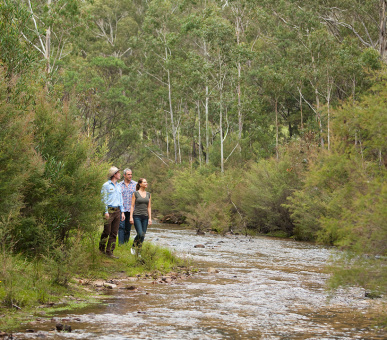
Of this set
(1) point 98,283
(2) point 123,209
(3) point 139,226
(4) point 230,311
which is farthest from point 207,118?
(4) point 230,311

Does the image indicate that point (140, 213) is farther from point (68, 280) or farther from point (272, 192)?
point (272, 192)

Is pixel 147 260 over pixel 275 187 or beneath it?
beneath

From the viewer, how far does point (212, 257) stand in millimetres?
16531

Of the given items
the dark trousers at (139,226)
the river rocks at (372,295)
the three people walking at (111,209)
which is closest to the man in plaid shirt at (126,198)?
the dark trousers at (139,226)

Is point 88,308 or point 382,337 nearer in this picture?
point 382,337

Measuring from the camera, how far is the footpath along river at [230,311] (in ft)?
22.5

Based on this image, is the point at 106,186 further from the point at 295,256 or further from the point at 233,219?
the point at 233,219

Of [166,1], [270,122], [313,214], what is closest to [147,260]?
[313,214]

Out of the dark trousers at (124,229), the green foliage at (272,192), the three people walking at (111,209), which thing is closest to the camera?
the three people walking at (111,209)

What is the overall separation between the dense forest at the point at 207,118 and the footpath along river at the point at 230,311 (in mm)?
1083

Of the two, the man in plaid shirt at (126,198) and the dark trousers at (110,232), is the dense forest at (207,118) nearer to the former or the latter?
the dark trousers at (110,232)

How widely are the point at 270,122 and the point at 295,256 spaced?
30995 millimetres

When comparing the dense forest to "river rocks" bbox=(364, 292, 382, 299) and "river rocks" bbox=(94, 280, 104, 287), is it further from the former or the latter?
"river rocks" bbox=(364, 292, 382, 299)

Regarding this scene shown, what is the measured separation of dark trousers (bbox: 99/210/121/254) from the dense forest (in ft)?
1.53
